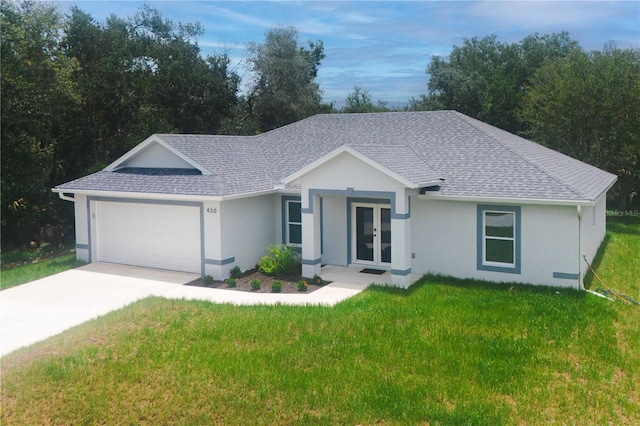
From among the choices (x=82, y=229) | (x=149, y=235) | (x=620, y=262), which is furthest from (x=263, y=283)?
(x=620, y=262)

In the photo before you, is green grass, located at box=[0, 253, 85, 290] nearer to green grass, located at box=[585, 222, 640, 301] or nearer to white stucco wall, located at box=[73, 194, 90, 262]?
white stucco wall, located at box=[73, 194, 90, 262]

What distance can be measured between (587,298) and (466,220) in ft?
12.2

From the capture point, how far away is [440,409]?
27.8 feet

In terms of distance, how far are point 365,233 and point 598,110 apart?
680 inches

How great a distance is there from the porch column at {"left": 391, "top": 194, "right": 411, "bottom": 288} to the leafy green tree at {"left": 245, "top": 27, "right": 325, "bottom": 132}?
21179 mm

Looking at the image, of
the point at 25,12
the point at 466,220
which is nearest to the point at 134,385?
the point at 466,220

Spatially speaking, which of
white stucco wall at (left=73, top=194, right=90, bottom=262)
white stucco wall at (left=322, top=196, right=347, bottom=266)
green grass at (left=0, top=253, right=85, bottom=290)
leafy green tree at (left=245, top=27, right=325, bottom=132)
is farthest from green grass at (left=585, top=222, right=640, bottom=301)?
leafy green tree at (left=245, top=27, right=325, bottom=132)

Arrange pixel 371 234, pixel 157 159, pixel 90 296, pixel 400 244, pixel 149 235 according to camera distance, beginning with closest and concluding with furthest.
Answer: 1. pixel 90 296
2. pixel 400 244
3. pixel 371 234
4. pixel 149 235
5. pixel 157 159

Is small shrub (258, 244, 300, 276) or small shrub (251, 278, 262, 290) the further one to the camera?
small shrub (258, 244, 300, 276)

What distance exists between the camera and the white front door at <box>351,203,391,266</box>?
17.6 meters

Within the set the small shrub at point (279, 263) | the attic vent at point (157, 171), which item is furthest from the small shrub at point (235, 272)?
the attic vent at point (157, 171)

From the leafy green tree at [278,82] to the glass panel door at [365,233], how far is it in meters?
18.8

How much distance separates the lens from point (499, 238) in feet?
51.6

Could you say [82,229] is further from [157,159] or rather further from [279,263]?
[279,263]
